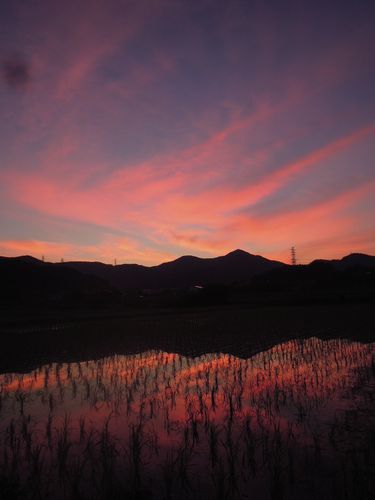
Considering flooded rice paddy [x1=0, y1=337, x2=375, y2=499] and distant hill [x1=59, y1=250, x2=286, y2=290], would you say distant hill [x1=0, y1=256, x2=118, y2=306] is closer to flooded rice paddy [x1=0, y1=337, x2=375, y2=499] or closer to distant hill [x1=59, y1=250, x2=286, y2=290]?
flooded rice paddy [x1=0, y1=337, x2=375, y2=499]

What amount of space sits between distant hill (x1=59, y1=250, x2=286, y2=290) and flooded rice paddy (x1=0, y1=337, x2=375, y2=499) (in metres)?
121

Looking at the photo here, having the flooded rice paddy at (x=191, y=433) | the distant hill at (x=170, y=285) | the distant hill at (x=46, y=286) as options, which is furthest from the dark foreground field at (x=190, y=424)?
the distant hill at (x=46, y=286)

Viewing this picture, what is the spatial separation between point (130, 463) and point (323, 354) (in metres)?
10.9

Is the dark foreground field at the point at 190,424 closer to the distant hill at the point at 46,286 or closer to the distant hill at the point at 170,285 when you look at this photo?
the distant hill at the point at 170,285

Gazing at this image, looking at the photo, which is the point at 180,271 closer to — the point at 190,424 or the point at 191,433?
the point at 190,424

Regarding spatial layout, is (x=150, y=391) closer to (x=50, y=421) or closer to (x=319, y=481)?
(x=50, y=421)

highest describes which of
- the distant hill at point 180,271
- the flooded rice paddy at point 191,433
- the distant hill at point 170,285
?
the distant hill at point 180,271

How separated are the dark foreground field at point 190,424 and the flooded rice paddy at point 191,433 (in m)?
0.03

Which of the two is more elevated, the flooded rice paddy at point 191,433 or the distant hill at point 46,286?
the distant hill at point 46,286

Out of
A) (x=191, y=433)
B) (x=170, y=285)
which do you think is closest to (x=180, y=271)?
(x=170, y=285)

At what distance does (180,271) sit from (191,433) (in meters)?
148

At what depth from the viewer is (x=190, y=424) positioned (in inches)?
291

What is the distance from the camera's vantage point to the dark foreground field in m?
5.12

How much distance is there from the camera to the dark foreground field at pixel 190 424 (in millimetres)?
5117
